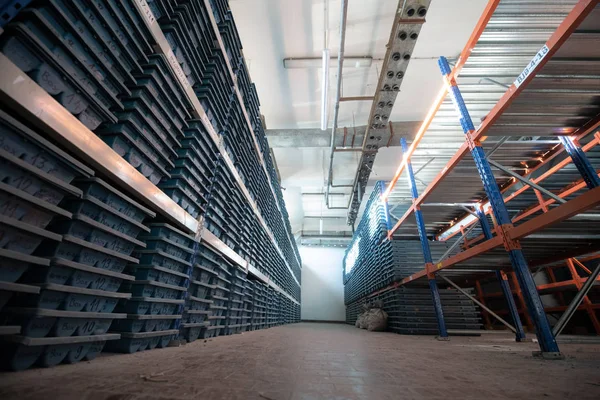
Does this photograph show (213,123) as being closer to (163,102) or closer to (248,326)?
(163,102)

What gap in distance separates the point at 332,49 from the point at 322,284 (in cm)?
1366

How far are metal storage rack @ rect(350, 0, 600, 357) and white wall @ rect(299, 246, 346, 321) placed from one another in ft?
34.8

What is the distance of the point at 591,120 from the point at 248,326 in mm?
6295

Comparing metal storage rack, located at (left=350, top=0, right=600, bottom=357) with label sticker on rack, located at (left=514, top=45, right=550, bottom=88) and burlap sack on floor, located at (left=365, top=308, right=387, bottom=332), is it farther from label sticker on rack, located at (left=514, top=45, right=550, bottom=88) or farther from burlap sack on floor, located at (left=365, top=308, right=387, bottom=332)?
burlap sack on floor, located at (left=365, top=308, right=387, bottom=332)

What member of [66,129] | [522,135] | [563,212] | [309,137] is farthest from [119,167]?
[309,137]

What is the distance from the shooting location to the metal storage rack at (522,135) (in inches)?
91.8

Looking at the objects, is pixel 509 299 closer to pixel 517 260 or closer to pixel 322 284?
pixel 517 260

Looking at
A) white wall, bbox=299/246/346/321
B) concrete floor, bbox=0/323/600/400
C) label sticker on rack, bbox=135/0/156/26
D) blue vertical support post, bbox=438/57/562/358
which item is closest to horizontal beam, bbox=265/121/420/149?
blue vertical support post, bbox=438/57/562/358

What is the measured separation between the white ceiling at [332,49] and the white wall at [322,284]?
9223 millimetres

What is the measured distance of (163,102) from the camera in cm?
191

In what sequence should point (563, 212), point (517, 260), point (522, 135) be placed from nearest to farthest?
point (563, 212) < point (517, 260) < point (522, 135)

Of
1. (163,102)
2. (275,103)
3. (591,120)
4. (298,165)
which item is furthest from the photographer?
(298,165)

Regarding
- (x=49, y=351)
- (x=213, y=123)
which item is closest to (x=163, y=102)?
(x=213, y=123)

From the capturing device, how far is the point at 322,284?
52.1 feet
